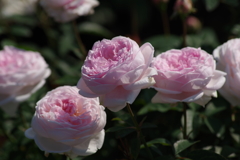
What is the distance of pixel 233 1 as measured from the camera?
1.18 metres

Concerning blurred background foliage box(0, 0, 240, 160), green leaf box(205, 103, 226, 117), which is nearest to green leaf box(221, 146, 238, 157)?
blurred background foliage box(0, 0, 240, 160)

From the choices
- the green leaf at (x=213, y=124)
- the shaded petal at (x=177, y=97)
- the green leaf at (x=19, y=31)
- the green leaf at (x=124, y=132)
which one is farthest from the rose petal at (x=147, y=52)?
the green leaf at (x=19, y=31)

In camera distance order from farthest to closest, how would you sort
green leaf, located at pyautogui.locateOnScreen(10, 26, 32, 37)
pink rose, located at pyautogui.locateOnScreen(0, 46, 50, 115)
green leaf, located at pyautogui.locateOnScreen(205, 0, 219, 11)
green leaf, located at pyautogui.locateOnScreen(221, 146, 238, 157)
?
green leaf, located at pyautogui.locateOnScreen(10, 26, 32, 37), green leaf, located at pyautogui.locateOnScreen(205, 0, 219, 11), pink rose, located at pyautogui.locateOnScreen(0, 46, 50, 115), green leaf, located at pyautogui.locateOnScreen(221, 146, 238, 157)

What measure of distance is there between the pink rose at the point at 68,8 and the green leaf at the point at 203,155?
62 cm

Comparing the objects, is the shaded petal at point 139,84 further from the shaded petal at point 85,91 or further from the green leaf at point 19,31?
the green leaf at point 19,31

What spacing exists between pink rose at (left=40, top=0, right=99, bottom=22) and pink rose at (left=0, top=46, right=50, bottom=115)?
179mm

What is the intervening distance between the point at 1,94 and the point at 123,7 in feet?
5.03

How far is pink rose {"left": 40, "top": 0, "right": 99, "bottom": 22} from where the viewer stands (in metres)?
1.13

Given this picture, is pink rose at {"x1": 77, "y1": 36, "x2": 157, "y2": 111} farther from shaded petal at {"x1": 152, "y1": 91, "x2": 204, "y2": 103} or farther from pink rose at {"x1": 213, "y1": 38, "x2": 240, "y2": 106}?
pink rose at {"x1": 213, "y1": 38, "x2": 240, "y2": 106}

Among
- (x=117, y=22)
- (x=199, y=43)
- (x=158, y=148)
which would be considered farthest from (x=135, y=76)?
(x=117, y=22)

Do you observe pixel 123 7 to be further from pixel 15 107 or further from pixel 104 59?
pixel 104 59

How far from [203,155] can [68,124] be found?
12.1 inches

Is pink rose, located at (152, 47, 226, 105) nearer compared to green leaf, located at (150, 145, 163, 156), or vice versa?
pink rose, located at (152, 47, 226, 105)

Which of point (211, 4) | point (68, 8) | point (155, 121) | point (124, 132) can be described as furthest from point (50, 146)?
point (211, 4)
